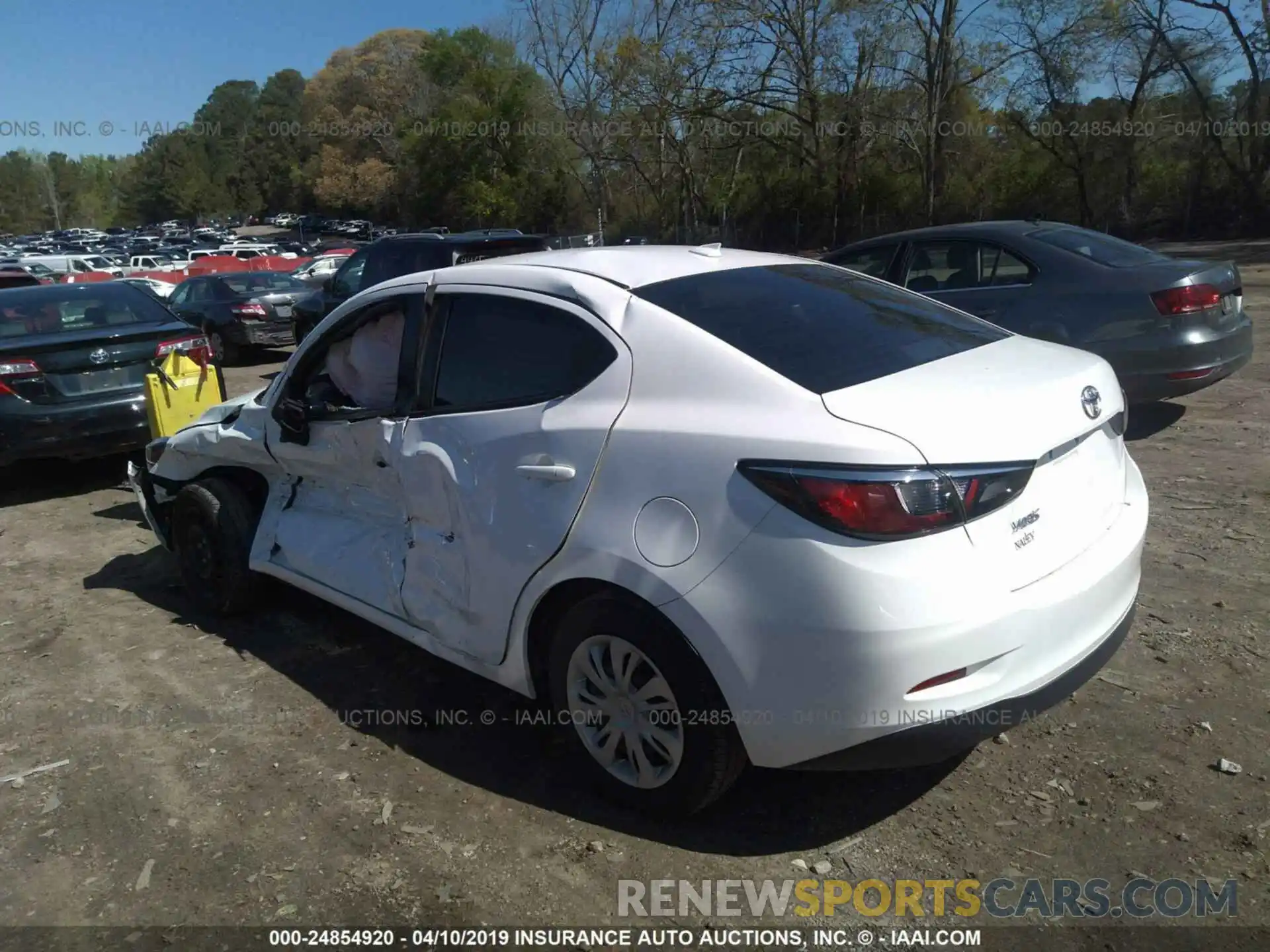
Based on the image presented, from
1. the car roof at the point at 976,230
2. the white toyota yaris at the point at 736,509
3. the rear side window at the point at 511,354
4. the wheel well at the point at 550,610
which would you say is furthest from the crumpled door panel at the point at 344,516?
the car roof at the point at 976,230

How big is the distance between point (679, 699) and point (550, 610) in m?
0.59

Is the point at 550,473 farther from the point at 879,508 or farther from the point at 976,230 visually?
the point at 976,230

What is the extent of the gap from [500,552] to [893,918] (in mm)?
1623

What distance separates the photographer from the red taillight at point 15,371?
7.24 meters

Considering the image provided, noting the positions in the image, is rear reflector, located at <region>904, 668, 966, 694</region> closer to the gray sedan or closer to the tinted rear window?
the gray sedan

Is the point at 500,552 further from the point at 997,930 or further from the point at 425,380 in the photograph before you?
the point at 997,930

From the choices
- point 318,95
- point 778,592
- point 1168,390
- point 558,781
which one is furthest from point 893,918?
point 318,95

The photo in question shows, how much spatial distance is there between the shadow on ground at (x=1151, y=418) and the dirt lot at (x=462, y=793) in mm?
2570

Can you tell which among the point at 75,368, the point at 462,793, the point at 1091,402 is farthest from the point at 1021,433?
the point at 75,368

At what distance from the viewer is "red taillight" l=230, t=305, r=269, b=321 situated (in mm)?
14477

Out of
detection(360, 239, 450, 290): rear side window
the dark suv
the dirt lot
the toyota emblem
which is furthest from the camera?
detection(360, 239, 450, 290): rear side window

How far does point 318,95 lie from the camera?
89625 mm

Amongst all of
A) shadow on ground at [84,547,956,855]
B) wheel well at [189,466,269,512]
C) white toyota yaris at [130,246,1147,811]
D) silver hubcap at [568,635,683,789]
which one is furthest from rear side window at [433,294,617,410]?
wheel well at [189,466,269,512]

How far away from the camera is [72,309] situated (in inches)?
321
